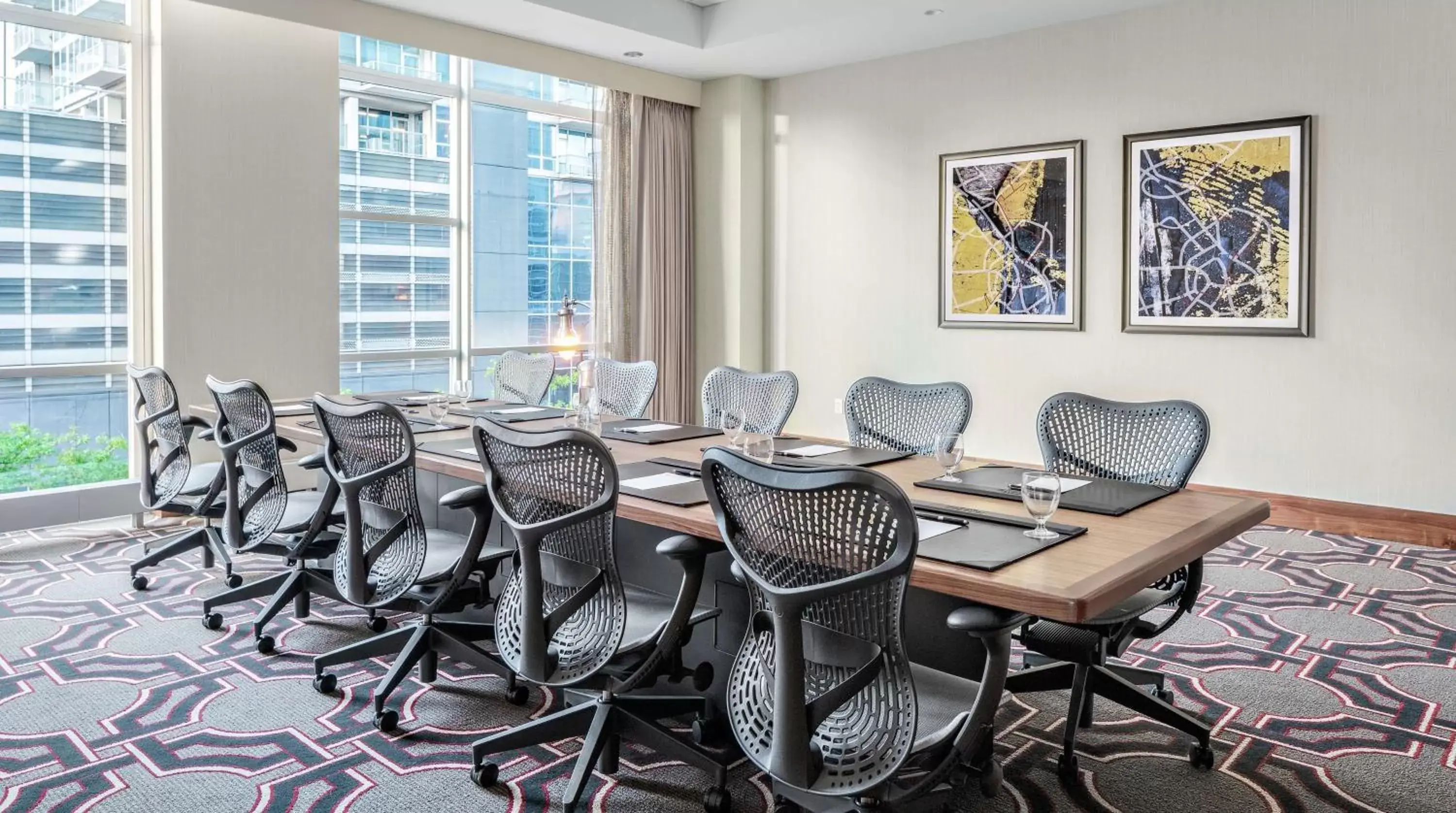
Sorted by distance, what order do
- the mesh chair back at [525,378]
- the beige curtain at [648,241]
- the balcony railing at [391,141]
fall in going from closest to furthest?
1. the mesh chair back at [525,378]
2. the balcony railing at [391,141]
3. the beige curtain at [648,241]

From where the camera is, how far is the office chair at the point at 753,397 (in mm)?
4316

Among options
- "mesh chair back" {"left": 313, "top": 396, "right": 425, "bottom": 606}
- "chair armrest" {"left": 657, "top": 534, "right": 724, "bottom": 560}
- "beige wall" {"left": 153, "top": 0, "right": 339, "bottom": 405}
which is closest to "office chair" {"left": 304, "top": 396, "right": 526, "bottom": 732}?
"mesh chair back" {"left": 313, "top": 396, "right": 425, "bottom": 606}

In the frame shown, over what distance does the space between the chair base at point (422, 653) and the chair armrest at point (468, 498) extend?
1.66ft

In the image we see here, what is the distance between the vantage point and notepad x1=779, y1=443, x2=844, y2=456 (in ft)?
11.4

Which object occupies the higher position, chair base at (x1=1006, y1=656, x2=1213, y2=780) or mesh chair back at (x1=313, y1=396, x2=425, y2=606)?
mesh chair back at (x1=313, y1=396, x2=425, y2=606)

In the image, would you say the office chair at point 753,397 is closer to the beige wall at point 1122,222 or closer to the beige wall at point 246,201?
the beige wall at point 1122,222

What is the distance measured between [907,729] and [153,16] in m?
5.38

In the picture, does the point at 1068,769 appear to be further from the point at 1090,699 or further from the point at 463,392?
the point at 463,392

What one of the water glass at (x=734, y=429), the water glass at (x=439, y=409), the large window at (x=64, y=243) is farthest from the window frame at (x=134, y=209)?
the water glass at (x=734, y=429)

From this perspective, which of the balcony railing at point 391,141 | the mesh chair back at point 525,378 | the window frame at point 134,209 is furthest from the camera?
the balcony railing at point 391,141

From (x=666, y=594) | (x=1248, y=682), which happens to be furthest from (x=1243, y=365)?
(x=666, y=594)

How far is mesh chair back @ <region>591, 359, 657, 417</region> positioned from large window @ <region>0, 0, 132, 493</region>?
8.69 ft

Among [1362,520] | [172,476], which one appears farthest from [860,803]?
[1362,520]

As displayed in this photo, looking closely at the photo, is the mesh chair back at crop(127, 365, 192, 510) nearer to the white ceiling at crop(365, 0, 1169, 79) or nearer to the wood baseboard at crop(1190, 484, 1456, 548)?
the white ceiling at crop(365, 0, 1169, 79)
